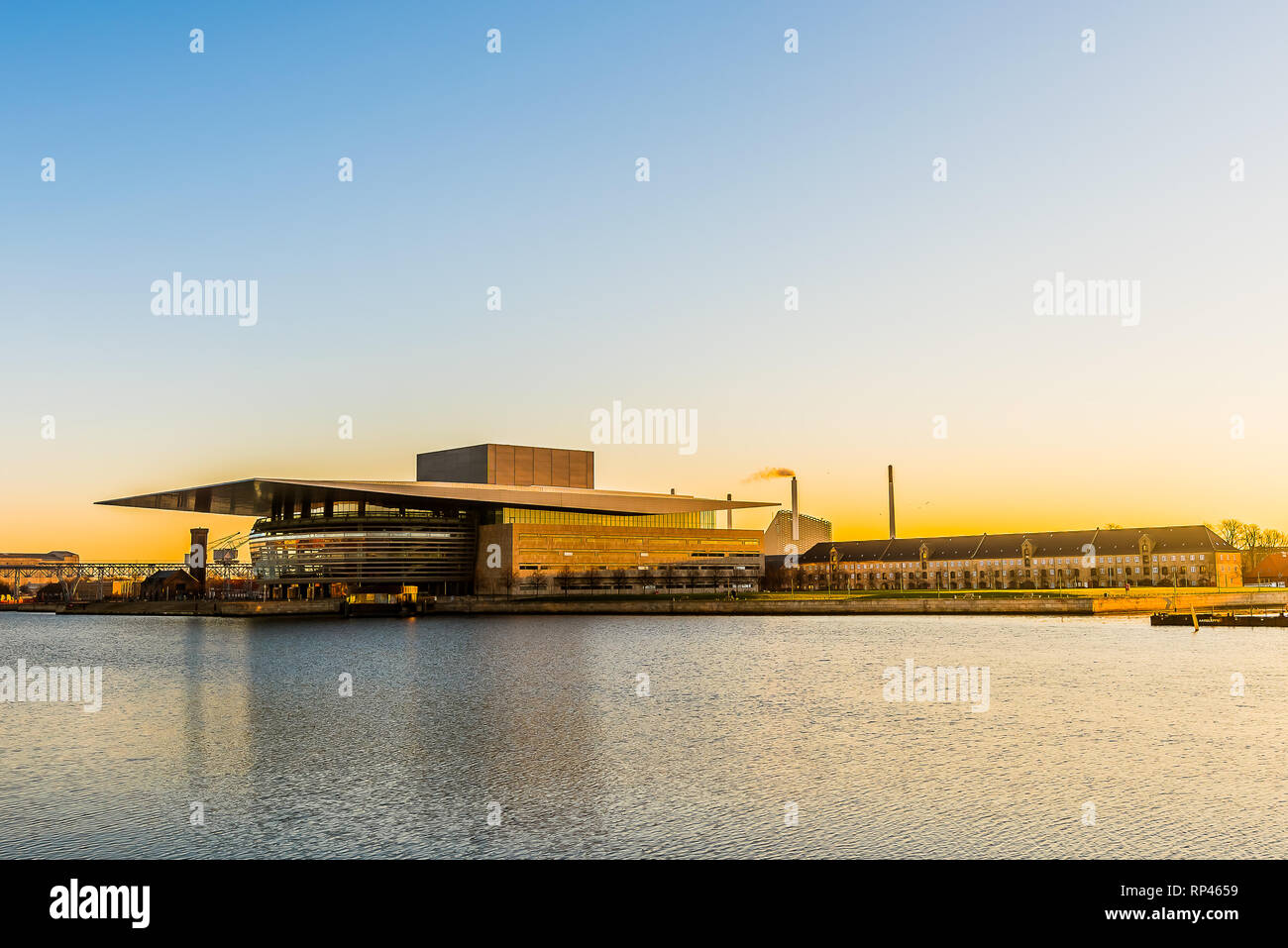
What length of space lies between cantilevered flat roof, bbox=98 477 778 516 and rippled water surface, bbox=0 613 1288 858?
47437 millimetres

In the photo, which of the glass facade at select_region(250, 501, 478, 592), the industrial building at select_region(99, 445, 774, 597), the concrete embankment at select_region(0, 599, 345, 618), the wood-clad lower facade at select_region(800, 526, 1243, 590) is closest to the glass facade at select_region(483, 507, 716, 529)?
the industrial building at select_region(99, 445, 774, 597)

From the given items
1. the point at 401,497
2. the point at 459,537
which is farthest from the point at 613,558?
the point at 401,497

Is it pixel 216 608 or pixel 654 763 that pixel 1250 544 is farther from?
pixel 654 763

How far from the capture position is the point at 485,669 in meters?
28.4

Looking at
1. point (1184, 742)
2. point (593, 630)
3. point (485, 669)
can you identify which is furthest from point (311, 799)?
point (593, 630)

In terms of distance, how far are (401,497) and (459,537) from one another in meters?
6.29

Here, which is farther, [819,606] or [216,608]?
[216,608]

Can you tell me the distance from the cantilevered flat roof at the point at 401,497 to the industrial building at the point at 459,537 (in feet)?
0.37

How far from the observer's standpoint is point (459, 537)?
8375 centimetres

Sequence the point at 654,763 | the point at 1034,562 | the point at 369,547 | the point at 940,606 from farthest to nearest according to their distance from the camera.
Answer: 1. the point at 1034,562
2. the point at 369,547
3. the point at 940,606
4. the point at 654,763

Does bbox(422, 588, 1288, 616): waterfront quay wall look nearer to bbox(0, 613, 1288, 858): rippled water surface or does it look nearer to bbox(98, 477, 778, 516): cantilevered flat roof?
bbox(98, 477, 778, 516): cantilevered flat roof
